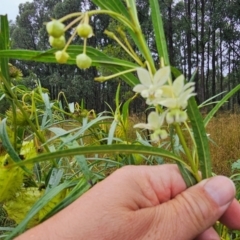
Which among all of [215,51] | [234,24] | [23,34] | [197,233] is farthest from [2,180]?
[23,34]

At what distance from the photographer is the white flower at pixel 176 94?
33 cm

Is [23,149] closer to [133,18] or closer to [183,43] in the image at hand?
[133,18]

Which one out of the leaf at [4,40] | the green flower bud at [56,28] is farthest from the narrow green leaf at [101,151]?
the leaf at [4,40]

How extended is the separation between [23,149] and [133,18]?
0.36 m

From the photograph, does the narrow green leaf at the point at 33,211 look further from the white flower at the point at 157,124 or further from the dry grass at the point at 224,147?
the dry grass at the point at 224,147

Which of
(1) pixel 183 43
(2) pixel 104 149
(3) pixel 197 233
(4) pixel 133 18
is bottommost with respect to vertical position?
(3) pixel 197 233

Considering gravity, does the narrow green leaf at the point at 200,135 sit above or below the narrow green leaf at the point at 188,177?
above

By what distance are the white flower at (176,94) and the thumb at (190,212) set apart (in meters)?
0.16

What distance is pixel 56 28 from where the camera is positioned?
0.29 m

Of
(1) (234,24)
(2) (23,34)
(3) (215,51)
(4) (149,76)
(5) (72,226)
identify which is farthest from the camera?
(2) (23,34)

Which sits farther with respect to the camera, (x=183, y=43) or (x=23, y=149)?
(x=183, y=43)

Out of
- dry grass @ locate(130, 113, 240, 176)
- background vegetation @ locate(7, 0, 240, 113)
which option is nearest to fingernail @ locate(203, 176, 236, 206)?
dry grass @ locate(130, 113, 240, 176)

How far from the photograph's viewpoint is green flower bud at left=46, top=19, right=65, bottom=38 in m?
0.29

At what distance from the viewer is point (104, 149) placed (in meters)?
0.36
